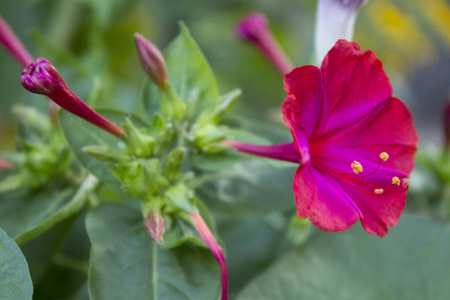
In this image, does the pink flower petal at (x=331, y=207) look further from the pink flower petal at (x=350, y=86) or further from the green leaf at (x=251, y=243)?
the green leaf at (x=251, y=243)

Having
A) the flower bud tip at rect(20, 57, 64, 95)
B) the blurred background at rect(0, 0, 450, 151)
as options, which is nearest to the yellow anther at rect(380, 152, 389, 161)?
the flower bud tip at rect(20, 57, 64, 95)

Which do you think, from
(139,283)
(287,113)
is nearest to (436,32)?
(287,113)

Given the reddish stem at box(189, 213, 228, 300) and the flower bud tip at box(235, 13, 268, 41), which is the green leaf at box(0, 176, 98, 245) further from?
the flower bud tip at box(235, 13, 268, 41)

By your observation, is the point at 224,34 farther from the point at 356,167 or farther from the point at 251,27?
the point at 356,167

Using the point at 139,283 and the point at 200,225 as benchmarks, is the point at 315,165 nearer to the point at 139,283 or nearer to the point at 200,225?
the point at 200,225

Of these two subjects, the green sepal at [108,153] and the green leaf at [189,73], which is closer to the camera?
the green sepal at [108,153]

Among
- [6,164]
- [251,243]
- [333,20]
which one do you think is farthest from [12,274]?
[333,20]

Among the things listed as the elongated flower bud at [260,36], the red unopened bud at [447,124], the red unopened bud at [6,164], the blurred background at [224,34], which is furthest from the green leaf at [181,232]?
the blurred background at [224,34]
